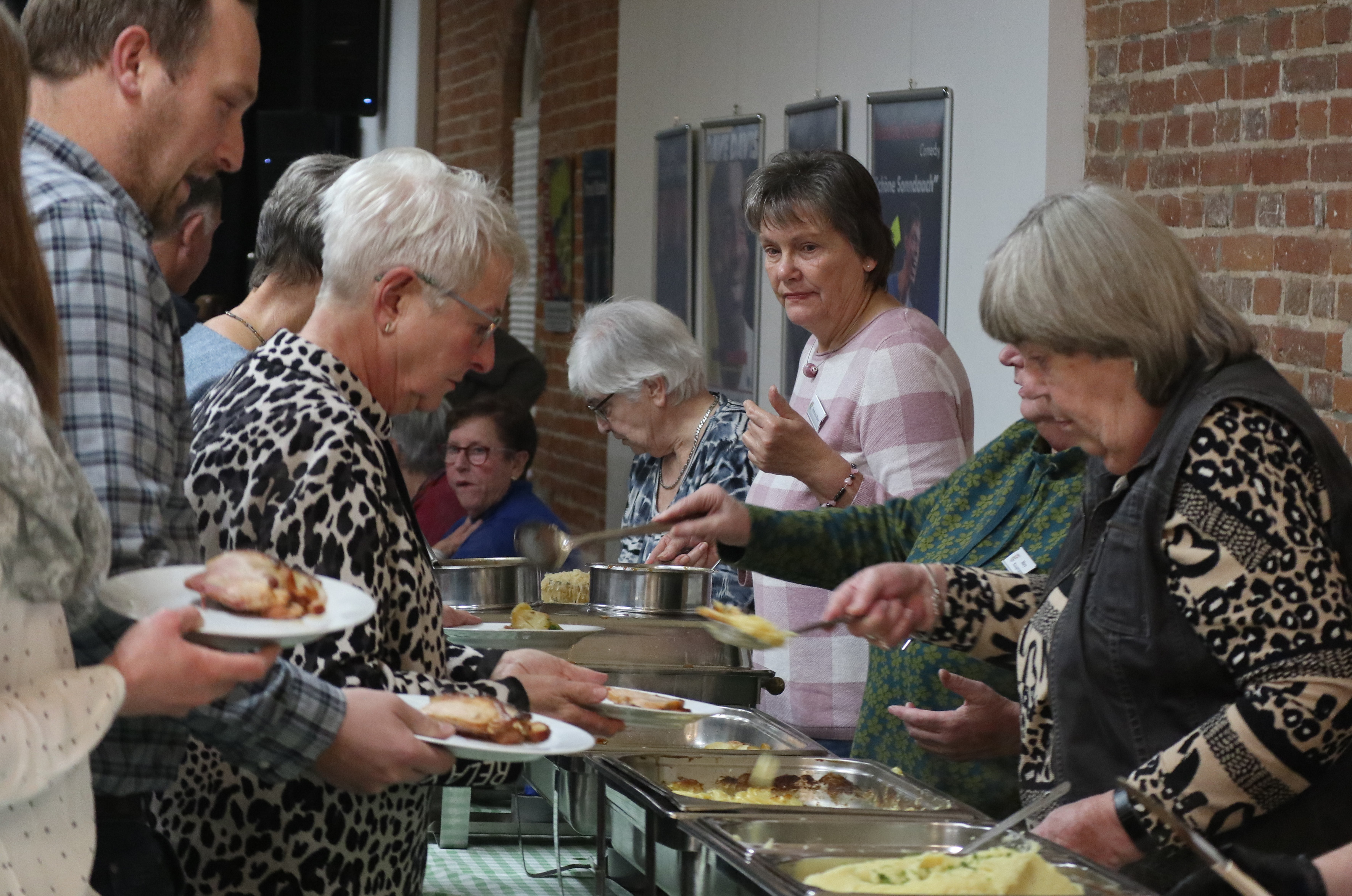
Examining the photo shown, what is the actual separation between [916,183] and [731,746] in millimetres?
2237

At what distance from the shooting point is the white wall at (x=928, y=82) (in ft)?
11.0

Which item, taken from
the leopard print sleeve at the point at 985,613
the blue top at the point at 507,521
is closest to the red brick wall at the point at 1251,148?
the leopard print sleeve at the point at 985,613

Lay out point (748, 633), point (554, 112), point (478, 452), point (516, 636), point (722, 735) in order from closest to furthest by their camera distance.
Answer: point (748, 633) → point (722, 735) → point (516, 636) → point (478, 452) → point (554, 112)

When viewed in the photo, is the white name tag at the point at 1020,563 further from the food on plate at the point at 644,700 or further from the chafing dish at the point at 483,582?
the chafing dish at the point at 483,582

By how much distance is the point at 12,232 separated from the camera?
109cm

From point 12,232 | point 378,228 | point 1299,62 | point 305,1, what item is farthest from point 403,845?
point 305,1

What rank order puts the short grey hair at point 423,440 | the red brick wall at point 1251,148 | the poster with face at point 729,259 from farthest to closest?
the poster with face at point 729,259
the short grey hair at point 423,440
the red brick wall at point 1251,148

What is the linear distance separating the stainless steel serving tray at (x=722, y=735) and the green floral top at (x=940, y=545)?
167 millimetres

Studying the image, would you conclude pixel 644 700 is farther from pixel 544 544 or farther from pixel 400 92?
pixel 400 92

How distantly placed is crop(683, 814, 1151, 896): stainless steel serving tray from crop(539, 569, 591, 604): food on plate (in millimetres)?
1413

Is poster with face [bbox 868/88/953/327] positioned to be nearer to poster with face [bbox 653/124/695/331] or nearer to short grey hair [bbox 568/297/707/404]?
short grey hair [bbox 568/297/707/404]

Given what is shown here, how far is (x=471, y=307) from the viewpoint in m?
1.78

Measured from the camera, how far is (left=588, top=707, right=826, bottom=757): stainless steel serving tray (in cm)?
205

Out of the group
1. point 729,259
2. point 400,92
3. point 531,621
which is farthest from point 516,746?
point 400,92
